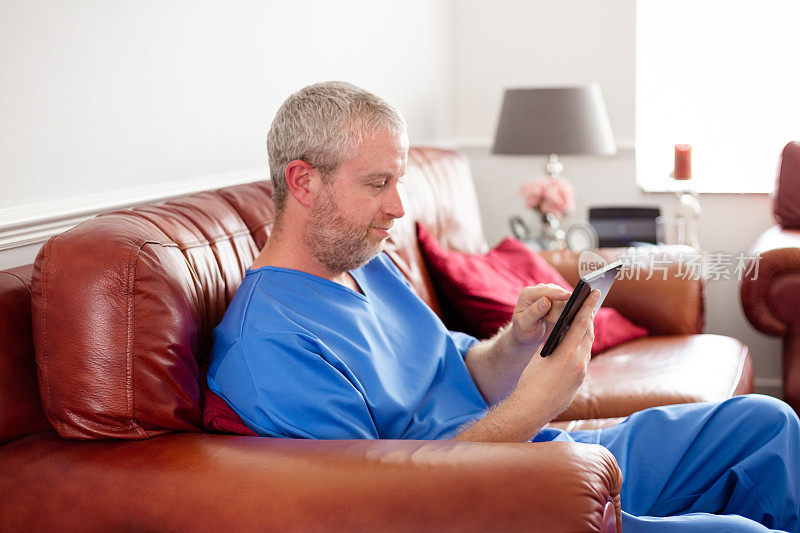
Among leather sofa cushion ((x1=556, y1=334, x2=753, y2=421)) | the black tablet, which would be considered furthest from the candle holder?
the black tablet

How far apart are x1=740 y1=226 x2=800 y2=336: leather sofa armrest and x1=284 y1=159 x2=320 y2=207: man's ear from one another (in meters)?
1.70

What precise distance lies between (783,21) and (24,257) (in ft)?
10.1

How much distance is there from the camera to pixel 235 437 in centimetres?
124

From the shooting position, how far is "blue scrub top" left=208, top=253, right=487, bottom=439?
1.26 meters

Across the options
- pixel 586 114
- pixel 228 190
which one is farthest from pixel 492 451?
pixel 586 114

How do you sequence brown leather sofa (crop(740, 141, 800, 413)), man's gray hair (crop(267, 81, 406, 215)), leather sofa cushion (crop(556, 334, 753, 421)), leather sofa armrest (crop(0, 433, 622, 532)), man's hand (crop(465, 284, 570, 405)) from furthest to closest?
brown leather sofa (crop(740, 141, 800, 413)) → leather sofa cushion (crop(556, 334, 753, 421)) → man's hand (crop(465, 284, 570, 405)) → man's gray hair (crop(267, 81, 406, 215)) → leather sofa armrest (crop(0, 433, 622, 532))

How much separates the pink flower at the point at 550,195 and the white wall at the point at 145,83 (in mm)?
780

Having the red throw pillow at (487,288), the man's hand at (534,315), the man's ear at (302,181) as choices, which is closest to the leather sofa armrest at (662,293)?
the red throw pillow at (487,288)

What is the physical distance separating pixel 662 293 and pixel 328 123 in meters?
1.56

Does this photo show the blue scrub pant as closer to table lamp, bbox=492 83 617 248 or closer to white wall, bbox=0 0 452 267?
white wall, bbox=0 0 452 267

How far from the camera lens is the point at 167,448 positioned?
3.99 ft

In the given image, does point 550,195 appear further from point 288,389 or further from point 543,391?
point 288,389

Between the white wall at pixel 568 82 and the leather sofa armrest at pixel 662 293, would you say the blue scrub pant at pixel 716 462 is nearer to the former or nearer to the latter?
the leather sofa armrest at pixel 662 293

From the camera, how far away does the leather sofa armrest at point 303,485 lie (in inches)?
41.3
